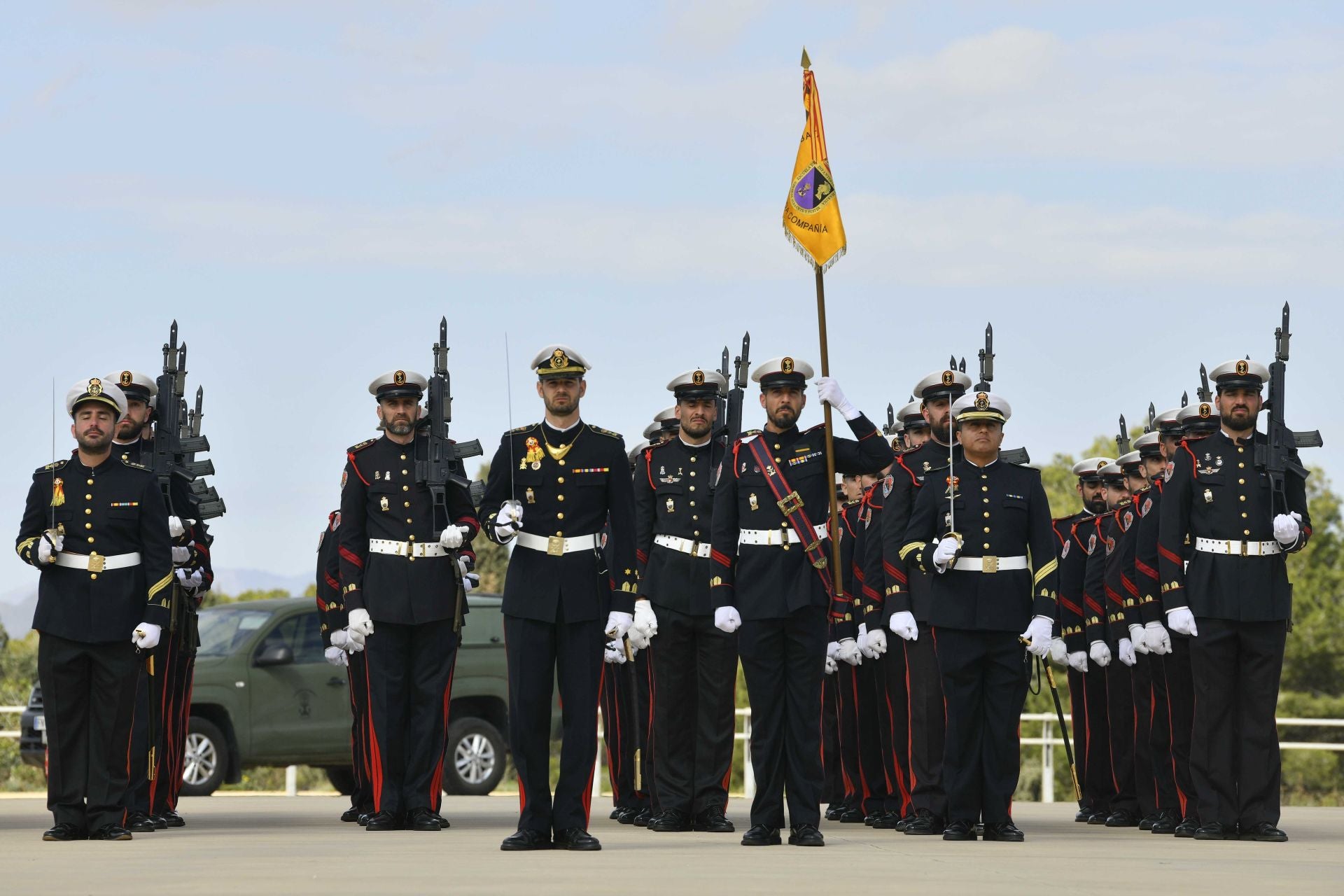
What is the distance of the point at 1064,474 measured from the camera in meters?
53.7

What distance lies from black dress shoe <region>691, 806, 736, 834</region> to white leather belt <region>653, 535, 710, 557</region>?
4.74ft

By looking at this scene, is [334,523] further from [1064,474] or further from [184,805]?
[1064,474]

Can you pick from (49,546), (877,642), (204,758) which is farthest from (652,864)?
(204,758)

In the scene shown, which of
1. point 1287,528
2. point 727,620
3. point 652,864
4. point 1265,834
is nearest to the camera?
point 652,864

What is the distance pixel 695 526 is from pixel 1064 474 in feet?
138

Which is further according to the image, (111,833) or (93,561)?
(111,833)

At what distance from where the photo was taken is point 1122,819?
→ 14.3m

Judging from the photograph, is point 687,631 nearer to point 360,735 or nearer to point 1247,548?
point 360,735

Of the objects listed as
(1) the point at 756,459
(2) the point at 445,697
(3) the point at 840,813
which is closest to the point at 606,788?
(3) the point at 840,813

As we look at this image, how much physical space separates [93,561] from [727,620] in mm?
3338

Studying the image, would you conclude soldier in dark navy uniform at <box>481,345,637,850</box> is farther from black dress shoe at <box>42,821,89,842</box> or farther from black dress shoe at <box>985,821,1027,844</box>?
black dress shoe at <box>42,821,89,842</box>

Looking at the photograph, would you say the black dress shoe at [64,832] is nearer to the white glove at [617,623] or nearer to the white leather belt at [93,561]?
the white leather belt at [93,561]

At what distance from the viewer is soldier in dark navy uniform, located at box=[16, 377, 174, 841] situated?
Answer: 1144 cm

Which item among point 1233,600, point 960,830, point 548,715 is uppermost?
point 1233,600
